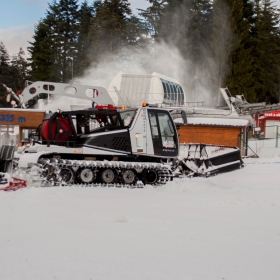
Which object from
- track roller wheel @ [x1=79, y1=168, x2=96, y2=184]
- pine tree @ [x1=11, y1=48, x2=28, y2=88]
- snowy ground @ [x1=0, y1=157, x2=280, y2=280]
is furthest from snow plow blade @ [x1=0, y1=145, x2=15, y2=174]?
pine tree @ [x1=11, y1=48, x2=28, y2=88]

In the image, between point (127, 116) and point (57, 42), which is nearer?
point (127, 116)

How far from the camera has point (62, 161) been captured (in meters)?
12.0

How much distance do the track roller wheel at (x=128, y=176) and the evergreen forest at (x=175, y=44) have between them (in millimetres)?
33486

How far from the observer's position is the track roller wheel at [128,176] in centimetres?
1270

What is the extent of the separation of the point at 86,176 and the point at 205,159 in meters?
4.69

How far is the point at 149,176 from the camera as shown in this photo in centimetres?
1305

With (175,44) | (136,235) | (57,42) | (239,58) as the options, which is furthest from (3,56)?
(136,235)

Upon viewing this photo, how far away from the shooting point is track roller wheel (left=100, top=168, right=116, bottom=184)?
12492 millimetres

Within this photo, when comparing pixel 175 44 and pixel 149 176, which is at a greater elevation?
pixel 175 44

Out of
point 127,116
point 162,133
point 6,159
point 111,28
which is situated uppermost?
point 111,28

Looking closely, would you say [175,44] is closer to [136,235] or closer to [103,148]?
[103,148]

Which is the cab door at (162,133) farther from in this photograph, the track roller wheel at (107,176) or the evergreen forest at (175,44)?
the evergreen forest at (175,44)

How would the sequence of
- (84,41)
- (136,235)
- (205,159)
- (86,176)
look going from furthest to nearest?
1. (84,41)
2. (205,159)
3. (86,176)
4. (136,235)

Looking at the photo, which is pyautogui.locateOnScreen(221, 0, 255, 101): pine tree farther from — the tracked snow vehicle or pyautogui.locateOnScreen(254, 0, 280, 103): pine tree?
the tracked snow vehicle
